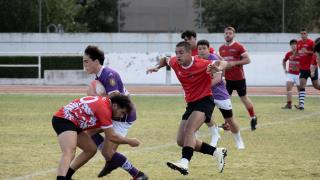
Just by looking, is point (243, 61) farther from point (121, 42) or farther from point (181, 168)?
point (121, 42)

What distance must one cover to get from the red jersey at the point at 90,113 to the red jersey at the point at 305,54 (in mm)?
15024

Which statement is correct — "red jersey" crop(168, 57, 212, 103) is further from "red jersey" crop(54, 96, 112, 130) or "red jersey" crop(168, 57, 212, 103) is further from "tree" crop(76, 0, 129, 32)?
"tree" crop(76, 0, 129, 32)

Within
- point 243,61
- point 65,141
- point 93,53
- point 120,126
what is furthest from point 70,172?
point 243,61

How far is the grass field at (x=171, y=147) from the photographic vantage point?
437 inches

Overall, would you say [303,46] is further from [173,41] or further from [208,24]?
[208,24]

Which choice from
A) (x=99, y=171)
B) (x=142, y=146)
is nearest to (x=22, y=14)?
(x=142, y=146)

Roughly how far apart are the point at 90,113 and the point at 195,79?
263 cm

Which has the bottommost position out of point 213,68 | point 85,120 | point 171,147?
point 171,147

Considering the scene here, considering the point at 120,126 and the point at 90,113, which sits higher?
the point at 90,113

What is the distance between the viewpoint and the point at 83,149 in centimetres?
999

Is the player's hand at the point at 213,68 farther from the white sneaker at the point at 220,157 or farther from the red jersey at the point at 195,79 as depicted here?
the white sneaker at the point at 220,157

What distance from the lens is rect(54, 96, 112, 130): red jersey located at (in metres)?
9.17

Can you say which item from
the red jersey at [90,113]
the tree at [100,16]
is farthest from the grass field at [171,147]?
the tree at [100,16]

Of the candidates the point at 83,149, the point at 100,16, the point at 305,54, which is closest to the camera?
the point at 83,149
